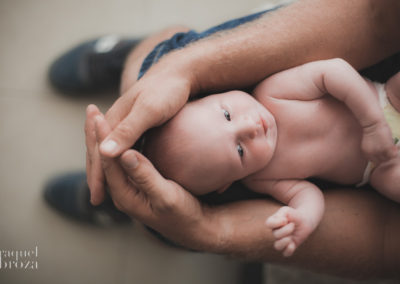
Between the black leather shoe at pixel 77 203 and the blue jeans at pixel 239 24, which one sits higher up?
the blue jeans at pixel 239 24

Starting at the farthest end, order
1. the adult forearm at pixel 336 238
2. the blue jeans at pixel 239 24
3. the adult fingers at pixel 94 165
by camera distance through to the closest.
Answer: the blue jeans at pixel 239 24 < the adult forearm at pixel 336 238 < the adult fingers at pixel 94 165

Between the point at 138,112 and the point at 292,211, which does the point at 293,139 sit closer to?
the point at 292,211

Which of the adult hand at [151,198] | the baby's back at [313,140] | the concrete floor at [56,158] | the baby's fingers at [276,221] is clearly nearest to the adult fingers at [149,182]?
the adult hand at [151,198]

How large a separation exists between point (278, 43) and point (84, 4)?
1097mm

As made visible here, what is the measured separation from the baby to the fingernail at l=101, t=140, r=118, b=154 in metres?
0.17

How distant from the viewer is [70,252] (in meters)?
1.43

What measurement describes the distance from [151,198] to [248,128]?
289mm

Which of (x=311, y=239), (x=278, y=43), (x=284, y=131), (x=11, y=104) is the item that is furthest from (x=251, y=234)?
(x=11, y=104)

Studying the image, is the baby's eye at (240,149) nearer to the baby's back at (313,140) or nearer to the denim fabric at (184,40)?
the baby's back at (313,140)

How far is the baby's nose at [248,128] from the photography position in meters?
0.84

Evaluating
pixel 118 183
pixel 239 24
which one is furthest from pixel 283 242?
pixel 239 24

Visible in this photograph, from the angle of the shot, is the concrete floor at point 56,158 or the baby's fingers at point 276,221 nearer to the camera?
the baby's fingers at point 276,221

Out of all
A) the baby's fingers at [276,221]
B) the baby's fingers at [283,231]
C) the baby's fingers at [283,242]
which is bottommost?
the baby's fingers at [283,242]
